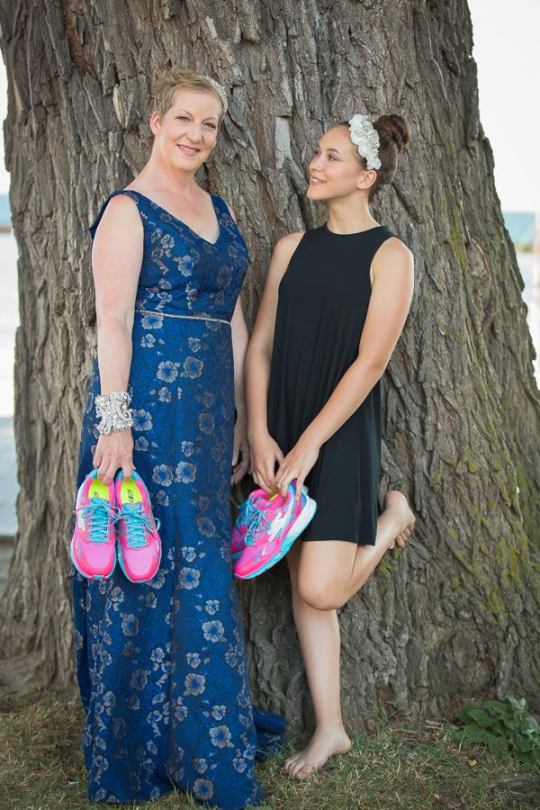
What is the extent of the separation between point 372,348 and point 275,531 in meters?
0.57

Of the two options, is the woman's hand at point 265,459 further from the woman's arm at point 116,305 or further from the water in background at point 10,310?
the water in background at point 10,310

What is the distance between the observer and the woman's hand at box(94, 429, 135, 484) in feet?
7.93

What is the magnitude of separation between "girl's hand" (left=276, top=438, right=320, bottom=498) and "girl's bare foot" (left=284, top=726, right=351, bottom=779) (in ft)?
2.57

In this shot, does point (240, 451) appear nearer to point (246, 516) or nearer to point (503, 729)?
point (246, 516)

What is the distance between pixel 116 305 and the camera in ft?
7.91

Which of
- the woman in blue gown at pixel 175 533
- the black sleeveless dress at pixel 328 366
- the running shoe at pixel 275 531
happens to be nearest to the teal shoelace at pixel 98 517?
the woman in blue gown at pixel 175 533

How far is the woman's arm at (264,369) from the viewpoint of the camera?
8.85 ft

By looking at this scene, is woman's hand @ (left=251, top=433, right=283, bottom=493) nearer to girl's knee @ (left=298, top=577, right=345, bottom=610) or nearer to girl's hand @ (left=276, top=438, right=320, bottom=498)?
girl's hand @ (left=276, top=438, right=320, bottom=498)

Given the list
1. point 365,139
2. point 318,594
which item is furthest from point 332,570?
point 365,139

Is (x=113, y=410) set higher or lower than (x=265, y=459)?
higher

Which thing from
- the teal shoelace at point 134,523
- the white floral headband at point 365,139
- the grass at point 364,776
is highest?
the white floral headband at point 365,139

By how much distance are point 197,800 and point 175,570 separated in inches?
24.8

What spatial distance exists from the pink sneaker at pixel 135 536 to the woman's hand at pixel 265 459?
0.40 metres

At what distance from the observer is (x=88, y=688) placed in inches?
111
